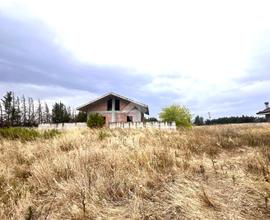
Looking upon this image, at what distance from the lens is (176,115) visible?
46938 millimetres

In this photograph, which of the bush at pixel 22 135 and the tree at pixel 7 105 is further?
the tree at pixel 7 105

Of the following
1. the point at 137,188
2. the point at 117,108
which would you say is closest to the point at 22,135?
the point at 137,188

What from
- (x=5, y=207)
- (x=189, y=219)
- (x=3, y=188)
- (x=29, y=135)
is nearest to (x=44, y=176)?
(x=3, y=188)

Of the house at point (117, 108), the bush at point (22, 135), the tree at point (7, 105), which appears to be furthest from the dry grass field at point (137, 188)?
the tree at point (7, 105)

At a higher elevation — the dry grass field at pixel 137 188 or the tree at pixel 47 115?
the tree at pixel 47 115

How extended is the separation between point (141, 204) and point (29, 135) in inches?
399

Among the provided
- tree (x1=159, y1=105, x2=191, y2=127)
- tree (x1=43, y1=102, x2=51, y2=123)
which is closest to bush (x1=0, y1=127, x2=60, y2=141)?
tree (x1=159, y1=105, x2=191, y2=127)

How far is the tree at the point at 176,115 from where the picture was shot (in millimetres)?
46416

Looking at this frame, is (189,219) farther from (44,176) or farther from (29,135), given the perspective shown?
(29,135)

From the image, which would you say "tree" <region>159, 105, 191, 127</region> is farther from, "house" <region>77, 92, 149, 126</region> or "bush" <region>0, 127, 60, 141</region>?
"bush" <region>0, 127, 60, 141</region>

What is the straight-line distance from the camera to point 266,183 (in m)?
4.49

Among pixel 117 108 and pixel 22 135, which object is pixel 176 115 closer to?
pixel 117 108

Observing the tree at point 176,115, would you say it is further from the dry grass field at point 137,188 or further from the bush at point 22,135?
the dry grass field at point 137,188

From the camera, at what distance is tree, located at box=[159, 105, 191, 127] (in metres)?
46.4
